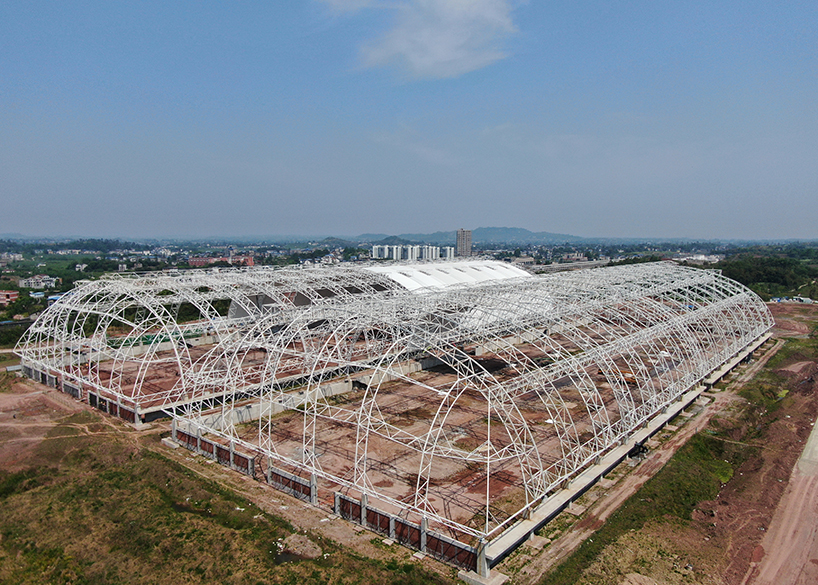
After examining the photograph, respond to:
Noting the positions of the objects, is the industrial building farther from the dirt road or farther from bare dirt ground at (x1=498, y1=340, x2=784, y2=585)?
the dirt road

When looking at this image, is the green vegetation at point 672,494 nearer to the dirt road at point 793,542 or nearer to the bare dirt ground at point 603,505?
the bare dirt ground at point 603,505

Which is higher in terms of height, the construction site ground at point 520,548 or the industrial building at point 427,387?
the industrial building at point 427,387

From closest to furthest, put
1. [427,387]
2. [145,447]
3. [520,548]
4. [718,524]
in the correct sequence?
[520,548], [427,387], [718,524], [145,447]

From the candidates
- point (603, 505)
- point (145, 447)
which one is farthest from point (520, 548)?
point (145, 447)

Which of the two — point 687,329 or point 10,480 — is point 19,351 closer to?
point 10,480

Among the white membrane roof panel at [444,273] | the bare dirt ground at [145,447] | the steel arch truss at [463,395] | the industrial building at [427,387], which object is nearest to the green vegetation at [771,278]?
the industrial building at [427,387]

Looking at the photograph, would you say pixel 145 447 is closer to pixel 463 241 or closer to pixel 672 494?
pixel 672 494
